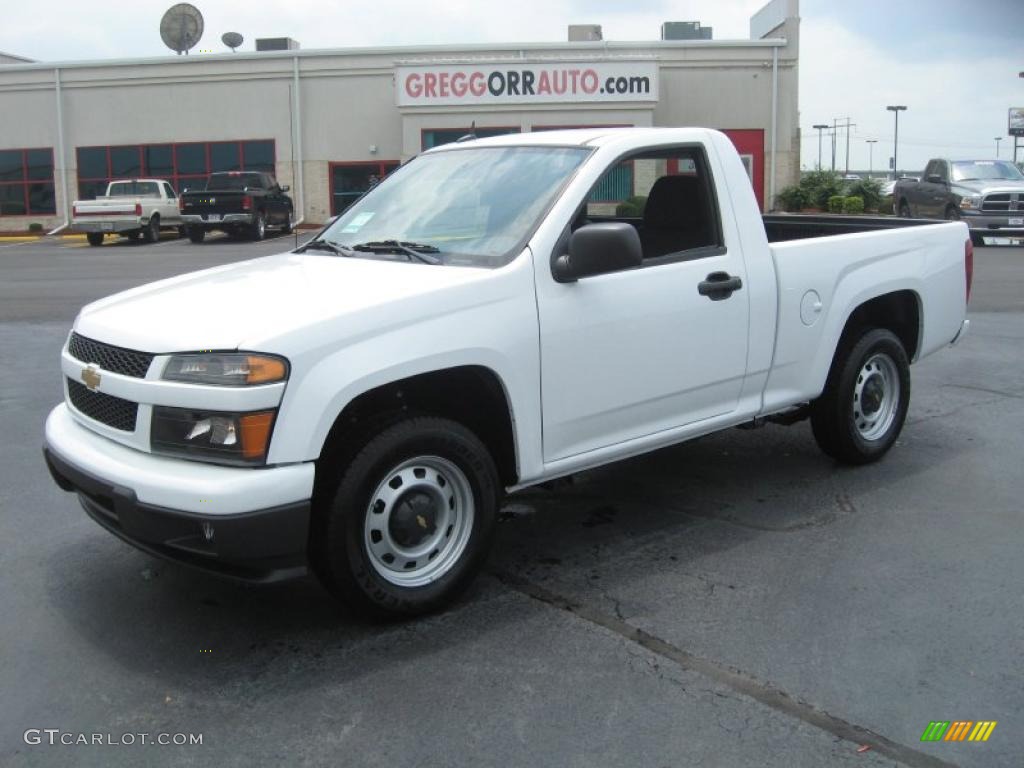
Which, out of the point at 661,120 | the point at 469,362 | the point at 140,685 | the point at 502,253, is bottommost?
the point at 140,685

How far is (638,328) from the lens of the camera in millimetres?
A: 4754

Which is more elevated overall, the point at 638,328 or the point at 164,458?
the point at 638,328

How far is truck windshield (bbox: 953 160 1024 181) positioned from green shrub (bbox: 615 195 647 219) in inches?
756

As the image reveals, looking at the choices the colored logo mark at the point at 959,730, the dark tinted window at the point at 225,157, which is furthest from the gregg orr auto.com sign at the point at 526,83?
the colored logo mark at the point at 959,730

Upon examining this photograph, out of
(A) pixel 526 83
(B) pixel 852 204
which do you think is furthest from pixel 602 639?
(A) pixel 526 83

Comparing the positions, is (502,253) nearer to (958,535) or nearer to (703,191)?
(703,191)

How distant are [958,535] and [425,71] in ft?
96.5

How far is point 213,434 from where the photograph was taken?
3742 mm

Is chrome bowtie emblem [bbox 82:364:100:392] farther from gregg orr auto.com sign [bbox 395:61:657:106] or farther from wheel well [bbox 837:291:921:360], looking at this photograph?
gregg orr auto.com sign [bbox 395:61:657:106]

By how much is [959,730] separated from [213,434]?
263 cm

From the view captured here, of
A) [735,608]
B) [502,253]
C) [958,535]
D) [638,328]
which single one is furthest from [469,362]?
[958,535]

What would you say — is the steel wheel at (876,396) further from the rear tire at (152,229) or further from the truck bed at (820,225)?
the rear tire at (152,229)

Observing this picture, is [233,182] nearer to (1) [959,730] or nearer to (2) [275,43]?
(2) [275,43]

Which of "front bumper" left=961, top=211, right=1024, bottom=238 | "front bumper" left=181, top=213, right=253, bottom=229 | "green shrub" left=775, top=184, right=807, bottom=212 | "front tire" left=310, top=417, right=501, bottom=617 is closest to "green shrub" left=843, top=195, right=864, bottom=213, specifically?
"green shrub" left=775, top=184, right=807, bottom=212
